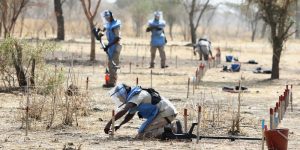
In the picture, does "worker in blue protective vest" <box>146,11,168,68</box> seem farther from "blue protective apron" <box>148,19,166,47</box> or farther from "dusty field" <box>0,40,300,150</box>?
"dusty field" <box>0,40,300,150</box>

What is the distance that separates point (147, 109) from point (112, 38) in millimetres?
7447

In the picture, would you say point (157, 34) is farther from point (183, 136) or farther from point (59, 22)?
point (183, 136)

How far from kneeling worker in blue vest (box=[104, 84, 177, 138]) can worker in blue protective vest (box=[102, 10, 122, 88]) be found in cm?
721

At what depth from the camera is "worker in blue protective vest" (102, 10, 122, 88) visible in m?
18.2

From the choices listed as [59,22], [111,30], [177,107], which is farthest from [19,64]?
[59,22]

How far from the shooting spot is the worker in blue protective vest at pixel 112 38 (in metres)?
18.2

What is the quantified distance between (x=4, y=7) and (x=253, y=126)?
1222 centimetres

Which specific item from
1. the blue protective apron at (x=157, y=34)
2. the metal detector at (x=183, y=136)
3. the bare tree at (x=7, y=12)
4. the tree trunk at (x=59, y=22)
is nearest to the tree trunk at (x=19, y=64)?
the bare tree at (x=7, y=12)

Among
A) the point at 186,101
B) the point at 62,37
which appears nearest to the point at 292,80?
the point at 186,101

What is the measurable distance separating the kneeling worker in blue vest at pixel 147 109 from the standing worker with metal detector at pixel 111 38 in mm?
7203

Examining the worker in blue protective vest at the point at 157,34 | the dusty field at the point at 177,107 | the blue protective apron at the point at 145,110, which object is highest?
the worker in blue protective vest at the point at 157,34

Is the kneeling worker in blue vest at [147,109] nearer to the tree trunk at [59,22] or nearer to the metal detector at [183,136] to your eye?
the metal detector at [183,136]

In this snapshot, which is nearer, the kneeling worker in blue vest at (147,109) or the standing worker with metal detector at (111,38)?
the kneeling worker in blue vest at (147,109)

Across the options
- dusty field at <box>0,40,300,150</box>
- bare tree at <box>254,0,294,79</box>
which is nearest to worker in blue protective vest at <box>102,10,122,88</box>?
dusty field at <box>0,40,300,150</box>
